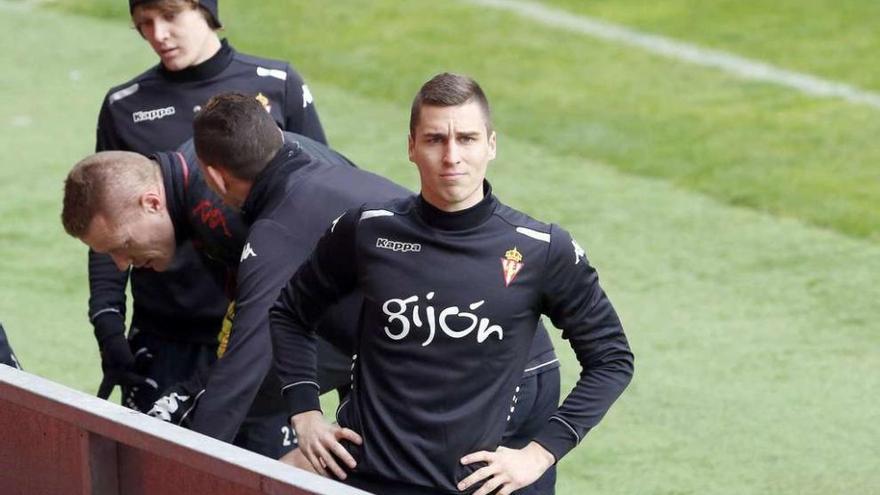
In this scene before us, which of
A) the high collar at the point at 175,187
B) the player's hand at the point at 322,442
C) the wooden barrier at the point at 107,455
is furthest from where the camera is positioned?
the high collar at the point at 175,187

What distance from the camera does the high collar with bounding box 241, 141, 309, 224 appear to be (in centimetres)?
486

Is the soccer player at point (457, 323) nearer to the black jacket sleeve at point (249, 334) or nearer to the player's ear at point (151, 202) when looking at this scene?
the black jacket sleeve at point (249, 334)

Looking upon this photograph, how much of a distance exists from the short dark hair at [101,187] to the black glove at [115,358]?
0.96 m

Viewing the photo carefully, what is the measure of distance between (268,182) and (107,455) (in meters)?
0.98

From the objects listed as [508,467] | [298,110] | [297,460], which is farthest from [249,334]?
[298,110]

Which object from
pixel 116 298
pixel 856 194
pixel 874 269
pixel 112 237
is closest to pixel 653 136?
pixel 856 194

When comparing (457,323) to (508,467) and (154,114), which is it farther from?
(154,114)

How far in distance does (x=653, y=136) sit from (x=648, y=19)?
10.4 feet

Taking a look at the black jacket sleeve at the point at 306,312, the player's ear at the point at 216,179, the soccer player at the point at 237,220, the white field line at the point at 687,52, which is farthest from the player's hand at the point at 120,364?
the white field line at the point at 687,52

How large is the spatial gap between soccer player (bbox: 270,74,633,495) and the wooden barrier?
42 centimetres

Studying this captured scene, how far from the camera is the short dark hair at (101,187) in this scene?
199 inches

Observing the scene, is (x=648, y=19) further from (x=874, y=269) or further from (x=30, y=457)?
(x=30, y=457)

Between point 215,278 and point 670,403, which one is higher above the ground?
point 215,278

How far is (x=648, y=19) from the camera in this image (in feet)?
46.0
